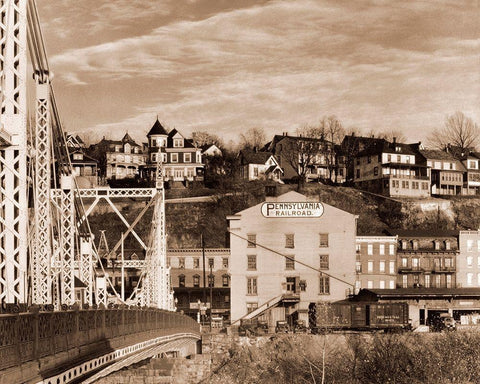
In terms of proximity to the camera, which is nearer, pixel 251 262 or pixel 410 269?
pixel 251 262

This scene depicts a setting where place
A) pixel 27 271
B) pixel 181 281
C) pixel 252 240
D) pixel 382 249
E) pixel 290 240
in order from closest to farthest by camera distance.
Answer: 1. pixel 27 271
2. pixel 252 240
3. pixel 290 240
4. pixel 382 249
5. pixel 181 281

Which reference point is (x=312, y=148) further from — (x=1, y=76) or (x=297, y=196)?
(x=1, y=76)

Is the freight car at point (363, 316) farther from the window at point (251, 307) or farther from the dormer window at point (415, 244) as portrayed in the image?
the dormer window at point (415, 244)

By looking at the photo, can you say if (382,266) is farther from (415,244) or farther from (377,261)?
(415,244)

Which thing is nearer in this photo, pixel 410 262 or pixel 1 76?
pixel 1 76

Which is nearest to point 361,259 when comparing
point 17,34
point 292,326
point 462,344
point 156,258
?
point 292,326

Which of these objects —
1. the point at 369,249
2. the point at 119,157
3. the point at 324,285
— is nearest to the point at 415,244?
the point at 369,249

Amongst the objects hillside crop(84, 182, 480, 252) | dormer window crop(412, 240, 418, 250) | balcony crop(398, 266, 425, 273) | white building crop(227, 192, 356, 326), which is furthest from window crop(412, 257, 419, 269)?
hillside crop(84, 182, 480, 252)

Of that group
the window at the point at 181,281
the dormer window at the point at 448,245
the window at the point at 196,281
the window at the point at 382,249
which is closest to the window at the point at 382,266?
the window at the point at 382,249
